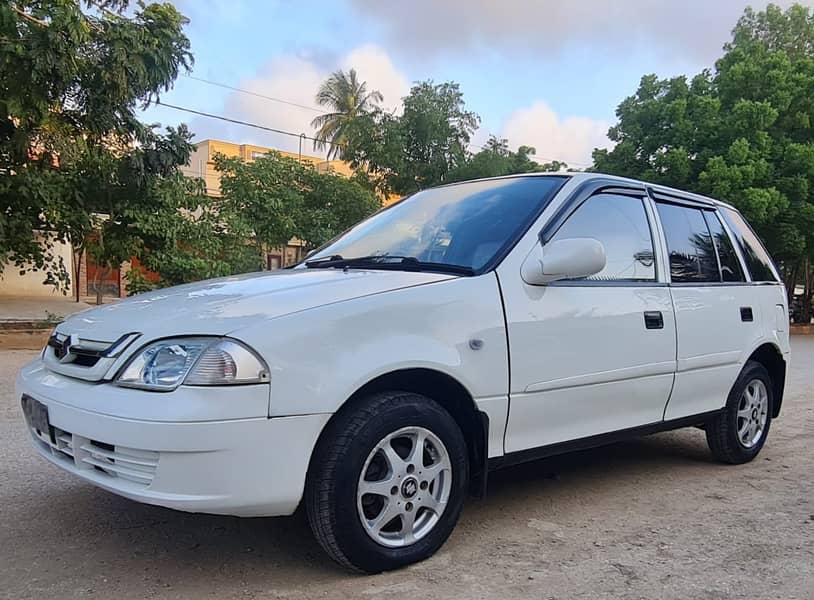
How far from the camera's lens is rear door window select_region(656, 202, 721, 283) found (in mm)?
4215

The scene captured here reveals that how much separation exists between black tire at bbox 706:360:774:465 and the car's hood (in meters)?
2.54

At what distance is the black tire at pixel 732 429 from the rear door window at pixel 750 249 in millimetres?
678

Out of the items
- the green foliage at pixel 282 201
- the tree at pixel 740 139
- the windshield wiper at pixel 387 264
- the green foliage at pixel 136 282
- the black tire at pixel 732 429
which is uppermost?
the tree at pixel 740 139

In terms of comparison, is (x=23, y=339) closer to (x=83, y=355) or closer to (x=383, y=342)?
(x=83, y=355)

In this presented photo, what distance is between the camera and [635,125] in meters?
19.5

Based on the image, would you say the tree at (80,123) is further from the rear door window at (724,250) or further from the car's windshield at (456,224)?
the rear door window at (724,250)

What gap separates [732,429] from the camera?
4621 millimetres

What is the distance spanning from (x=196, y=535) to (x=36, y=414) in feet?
2.95

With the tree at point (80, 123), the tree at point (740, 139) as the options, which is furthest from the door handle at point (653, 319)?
the tree at point (740, 139)

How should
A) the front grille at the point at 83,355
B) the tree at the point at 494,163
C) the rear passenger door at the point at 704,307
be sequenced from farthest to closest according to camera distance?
the tree at the point at 494,163 < the rear passenger door at the point at 704,307 < the front grille at the point at 83,355

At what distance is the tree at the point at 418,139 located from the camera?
2111 centimetres

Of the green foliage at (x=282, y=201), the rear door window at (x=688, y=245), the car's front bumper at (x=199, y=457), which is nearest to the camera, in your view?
the car's front bumper at (x=199, y=457)

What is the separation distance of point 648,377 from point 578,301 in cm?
73

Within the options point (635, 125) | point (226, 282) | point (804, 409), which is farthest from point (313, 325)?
point (635, 125)
